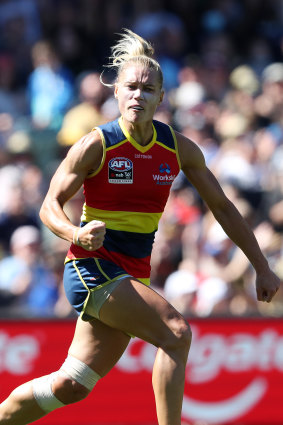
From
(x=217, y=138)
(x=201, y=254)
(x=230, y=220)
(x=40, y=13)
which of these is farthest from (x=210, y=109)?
(x=230, y=220)

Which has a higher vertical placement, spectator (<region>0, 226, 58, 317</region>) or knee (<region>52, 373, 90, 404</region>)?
spectator (<region>0, 226, 58, 317</region>)

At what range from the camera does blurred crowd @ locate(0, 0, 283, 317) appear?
8828mm

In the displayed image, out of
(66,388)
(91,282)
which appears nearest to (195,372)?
(66,388)

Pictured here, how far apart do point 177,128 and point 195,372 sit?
3308 millimetres

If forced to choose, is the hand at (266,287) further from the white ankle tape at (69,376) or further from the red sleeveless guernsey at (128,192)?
the white ankle tape at (69,376)

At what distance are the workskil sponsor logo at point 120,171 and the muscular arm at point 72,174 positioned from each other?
0.26 ft

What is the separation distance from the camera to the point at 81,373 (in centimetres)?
505

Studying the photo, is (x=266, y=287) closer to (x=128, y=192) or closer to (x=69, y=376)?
(x=128, y=192)

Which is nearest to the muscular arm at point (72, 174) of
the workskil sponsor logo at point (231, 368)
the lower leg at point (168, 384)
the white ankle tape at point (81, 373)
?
the white ankle tape at point (81, 373)

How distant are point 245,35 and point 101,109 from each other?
10.6 ft

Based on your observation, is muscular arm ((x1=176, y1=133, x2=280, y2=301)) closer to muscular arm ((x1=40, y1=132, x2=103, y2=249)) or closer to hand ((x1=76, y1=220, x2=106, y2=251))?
muscular arm ((x1=40, y1=132, x2=103, y2=249))

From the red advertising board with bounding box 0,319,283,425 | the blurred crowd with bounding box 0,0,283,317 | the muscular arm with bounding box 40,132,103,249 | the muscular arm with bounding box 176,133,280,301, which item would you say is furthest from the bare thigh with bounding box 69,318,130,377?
the blurred crowd with bounding box 0,0,283,317

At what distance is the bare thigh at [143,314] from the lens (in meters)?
4.77

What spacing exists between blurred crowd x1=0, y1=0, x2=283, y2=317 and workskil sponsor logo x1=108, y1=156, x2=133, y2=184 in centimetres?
321
